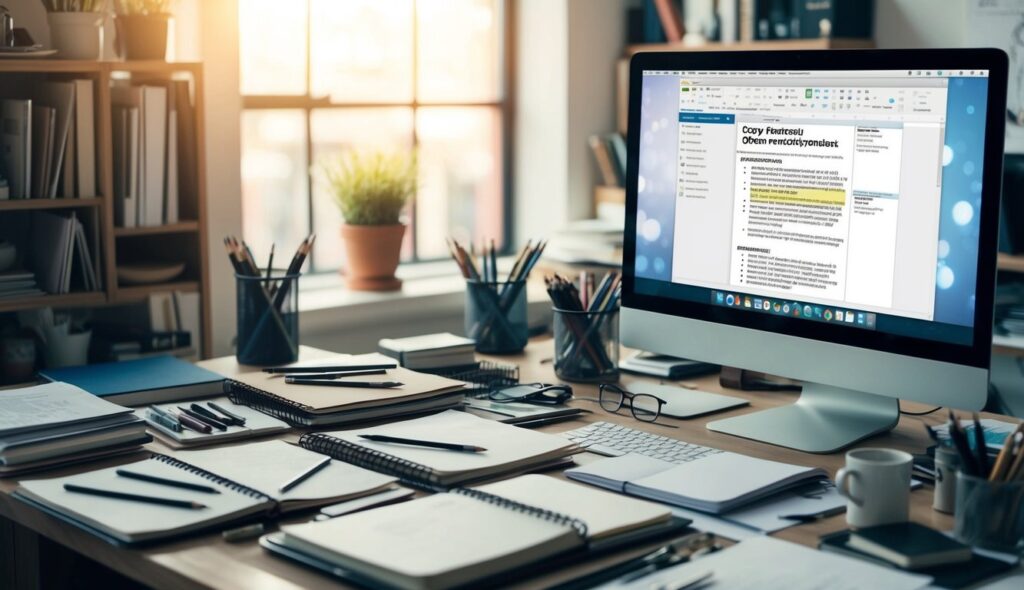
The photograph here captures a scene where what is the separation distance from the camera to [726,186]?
1.76 m

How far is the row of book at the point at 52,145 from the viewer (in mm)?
2412

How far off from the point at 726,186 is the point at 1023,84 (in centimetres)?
174

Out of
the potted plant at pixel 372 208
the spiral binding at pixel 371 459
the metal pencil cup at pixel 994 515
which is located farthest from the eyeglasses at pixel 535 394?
the potted plant at pixel 372 208

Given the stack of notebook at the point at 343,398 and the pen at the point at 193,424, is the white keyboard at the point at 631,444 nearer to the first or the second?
the stack of notebook at the point at 343,398

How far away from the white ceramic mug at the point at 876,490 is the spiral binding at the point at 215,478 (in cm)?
63

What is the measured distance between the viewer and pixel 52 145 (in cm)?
245

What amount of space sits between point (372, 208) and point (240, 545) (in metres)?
2.05

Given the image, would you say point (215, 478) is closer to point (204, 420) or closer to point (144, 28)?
point (204, 420)

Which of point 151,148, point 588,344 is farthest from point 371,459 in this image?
point 151,148

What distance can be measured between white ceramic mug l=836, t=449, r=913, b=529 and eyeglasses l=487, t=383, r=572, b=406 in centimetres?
64

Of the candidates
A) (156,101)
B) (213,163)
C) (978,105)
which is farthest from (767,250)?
(213,163)

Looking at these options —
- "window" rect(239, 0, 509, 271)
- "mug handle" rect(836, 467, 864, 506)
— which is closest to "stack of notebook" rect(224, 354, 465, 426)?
"mug handle" rect(836, 467, 864, 506)

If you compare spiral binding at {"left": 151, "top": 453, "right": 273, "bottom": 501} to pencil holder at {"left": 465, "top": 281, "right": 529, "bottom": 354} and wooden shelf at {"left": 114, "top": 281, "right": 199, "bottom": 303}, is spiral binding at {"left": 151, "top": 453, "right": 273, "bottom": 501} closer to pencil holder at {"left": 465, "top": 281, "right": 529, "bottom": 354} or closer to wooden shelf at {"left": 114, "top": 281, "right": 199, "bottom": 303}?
pencil holder at {"left": 465, "top": 281, "right": 529, "bottom": 354}

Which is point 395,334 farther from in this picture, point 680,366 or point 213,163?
point 680,366
